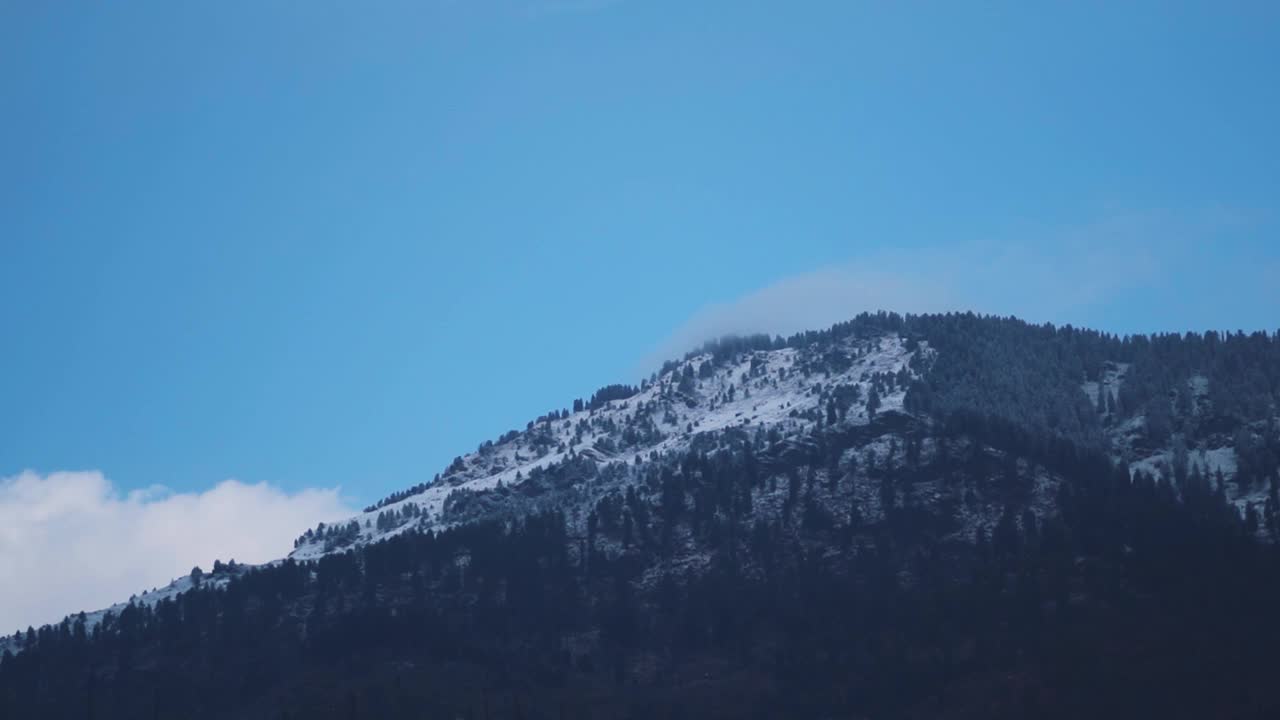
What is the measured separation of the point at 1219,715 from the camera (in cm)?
18275

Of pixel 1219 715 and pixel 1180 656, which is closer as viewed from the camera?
pixel 1219 715

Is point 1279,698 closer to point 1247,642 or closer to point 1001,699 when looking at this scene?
point 1247,642

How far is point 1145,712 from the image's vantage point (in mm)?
187250

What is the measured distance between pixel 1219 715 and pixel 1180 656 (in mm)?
15197

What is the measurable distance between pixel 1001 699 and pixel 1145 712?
18159 mm

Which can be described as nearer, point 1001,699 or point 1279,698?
point 1279,698

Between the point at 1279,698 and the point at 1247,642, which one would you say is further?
the point at 1247,642

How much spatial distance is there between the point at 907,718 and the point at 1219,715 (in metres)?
37.6

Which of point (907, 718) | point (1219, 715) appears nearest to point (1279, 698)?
point (1219, 715)

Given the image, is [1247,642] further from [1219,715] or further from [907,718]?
[907,718]

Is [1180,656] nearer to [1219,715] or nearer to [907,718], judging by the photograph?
[1219,715]

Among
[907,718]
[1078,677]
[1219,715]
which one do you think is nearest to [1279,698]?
[1219,715]

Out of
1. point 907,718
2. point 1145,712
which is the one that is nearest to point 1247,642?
point 1145,712

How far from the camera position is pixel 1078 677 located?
197250 millimetres
